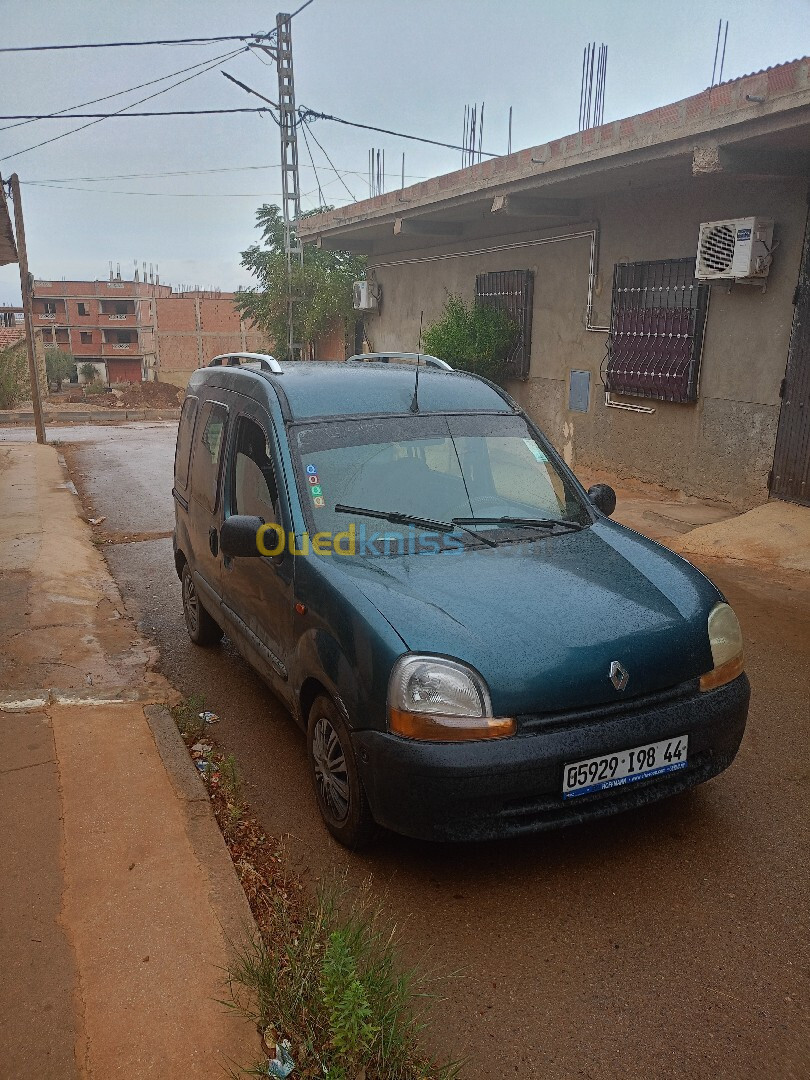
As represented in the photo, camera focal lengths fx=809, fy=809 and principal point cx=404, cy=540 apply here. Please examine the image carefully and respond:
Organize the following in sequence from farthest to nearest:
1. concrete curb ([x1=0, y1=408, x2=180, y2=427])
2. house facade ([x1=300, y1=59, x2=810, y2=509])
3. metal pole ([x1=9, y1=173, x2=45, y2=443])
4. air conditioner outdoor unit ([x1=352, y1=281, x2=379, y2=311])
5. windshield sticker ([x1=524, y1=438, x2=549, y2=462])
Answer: concrete curb ([x1=0, y1=408, x2=180, y2=427])
metal pole ([x1=9, y1=173, x2=45, y2=443])
air conditioner outdoor unit ([x1=352, y1=281, x2=379, y2=311])
house facade ([x1=300, y1=59, x2=810, y2=509])
windshield sticker ([x1=524, y1=438, x2=549, y2=462])

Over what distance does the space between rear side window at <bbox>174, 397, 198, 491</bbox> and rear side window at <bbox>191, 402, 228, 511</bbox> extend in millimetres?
226

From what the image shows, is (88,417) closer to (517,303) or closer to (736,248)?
(517,303)

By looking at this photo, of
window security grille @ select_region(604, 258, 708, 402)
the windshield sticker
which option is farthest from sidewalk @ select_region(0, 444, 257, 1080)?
window security grille @ select_region(604, 258, 708, 402)

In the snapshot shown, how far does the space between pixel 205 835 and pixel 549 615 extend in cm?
164

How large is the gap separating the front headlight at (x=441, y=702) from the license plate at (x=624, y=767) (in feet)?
0.97

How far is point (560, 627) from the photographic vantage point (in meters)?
2.92

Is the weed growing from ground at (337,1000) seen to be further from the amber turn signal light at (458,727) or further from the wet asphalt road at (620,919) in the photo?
the amber turn signal light at (458,727)

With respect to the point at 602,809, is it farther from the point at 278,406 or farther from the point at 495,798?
the point at 278,406

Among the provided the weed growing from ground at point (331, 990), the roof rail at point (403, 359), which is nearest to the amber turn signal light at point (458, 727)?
the weed growing from ground at point (331, 990)

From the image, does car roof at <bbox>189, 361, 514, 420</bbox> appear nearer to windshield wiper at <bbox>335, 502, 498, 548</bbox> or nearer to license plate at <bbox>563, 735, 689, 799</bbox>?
windshield wiper at <bbox>335, 502, 498, 548</bbox>

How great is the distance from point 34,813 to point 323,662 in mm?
1429

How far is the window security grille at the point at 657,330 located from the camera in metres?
9.27

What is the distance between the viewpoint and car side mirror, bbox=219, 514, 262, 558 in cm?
360

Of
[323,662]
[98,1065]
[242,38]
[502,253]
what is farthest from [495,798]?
[242,38]
